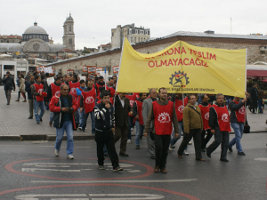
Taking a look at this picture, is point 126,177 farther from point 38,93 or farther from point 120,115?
point 38,93

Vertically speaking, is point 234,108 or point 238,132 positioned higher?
point 234,108

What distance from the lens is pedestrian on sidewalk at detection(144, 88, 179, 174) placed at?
26.8 feet

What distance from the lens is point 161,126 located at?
8.21 meters

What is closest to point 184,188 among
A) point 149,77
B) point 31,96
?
point 149,77

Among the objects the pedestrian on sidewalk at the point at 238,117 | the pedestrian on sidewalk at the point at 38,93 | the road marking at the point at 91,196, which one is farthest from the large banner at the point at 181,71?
the pedestrian on sidewalk at the point at 38,93

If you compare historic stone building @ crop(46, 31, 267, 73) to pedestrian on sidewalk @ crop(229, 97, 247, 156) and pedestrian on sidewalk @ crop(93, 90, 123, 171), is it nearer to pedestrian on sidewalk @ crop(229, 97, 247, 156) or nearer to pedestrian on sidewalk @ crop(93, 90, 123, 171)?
pedestrian on sidewalk @ crop(229, 97, 247, 156)

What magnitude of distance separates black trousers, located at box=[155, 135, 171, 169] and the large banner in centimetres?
142

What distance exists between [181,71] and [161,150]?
213 centimetres

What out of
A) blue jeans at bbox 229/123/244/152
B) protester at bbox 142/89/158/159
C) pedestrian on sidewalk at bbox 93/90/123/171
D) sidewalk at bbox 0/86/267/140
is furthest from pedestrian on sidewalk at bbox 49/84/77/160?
blue jeans at bbox 229/123/244/152

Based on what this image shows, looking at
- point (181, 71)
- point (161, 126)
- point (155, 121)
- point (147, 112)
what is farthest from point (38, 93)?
point (161, 126)

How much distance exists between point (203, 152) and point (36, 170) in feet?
15.3

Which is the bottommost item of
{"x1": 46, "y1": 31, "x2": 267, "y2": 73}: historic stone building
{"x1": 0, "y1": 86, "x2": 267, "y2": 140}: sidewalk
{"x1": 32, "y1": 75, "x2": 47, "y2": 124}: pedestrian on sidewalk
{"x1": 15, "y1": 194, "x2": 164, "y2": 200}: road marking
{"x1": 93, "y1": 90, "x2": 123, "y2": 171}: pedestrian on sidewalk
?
{"x1": 15, "y1": 194, "x2": 164, "y2": 200}: road marking

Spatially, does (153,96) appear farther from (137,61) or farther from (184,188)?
(184,188)

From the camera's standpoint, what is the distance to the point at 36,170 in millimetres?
8023
